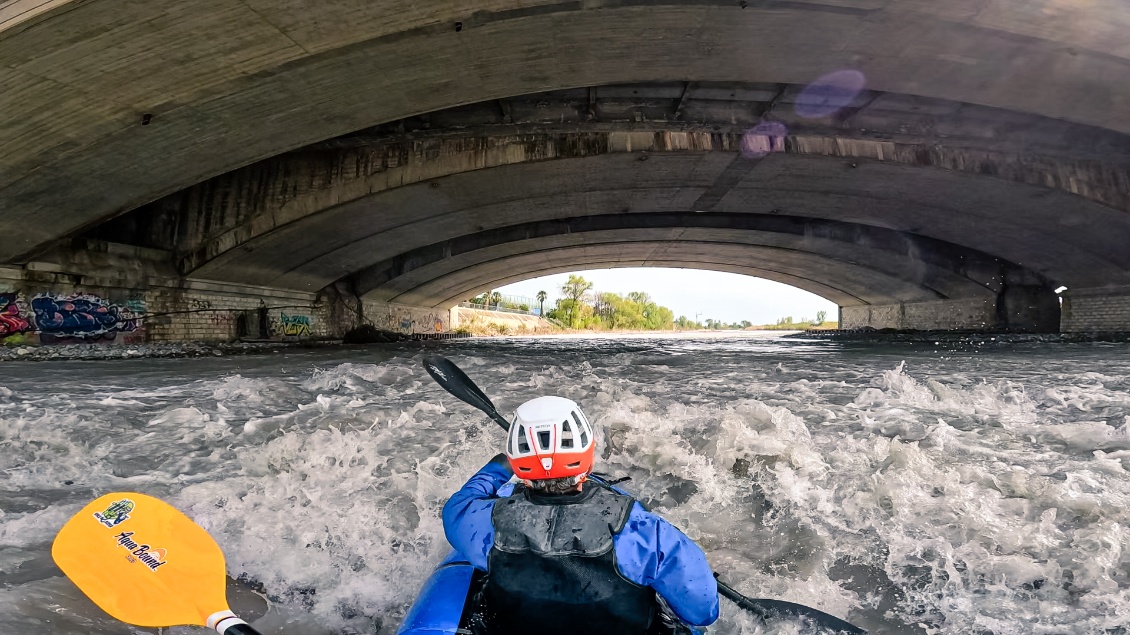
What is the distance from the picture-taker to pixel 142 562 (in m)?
2.93

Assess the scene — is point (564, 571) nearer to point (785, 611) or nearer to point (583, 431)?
point (583, 431)

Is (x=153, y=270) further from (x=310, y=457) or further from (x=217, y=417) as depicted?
(x=310, y=457)

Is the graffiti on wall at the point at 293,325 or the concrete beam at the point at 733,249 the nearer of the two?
the graffiti on wall at the point at 293,325

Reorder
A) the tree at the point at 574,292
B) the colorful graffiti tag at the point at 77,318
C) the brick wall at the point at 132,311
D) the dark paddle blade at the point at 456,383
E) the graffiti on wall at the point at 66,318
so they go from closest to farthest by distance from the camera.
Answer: the dark paddle blade at the point at 456,383 < the graffiti on wall at the point at 66,318 < the brick wall at the point at 132,311 < the colorful graffiti tag at the point at 77,318 < the tree at the point at 574,292

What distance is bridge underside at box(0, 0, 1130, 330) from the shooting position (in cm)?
1081

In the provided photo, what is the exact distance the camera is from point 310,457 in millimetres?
5086

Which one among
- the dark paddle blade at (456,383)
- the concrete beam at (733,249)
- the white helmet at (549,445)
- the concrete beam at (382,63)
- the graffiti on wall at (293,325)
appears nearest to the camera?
the white helmet at (549,445)

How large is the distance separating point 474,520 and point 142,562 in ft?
5.56

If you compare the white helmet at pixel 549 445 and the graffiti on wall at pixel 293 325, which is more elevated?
the graffiti on wall at pixel 293 325

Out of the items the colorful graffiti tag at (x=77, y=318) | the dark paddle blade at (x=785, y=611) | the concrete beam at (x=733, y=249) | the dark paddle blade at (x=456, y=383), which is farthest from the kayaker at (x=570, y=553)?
the concrete beam at (x=733, y=249)

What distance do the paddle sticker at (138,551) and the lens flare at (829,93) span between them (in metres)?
14.5

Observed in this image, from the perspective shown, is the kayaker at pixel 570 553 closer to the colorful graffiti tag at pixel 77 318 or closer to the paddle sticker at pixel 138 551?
the paddle sticker at pixel 138 551

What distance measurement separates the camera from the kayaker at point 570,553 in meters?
2.35

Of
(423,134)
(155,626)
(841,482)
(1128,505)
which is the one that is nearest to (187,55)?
(423,134)
